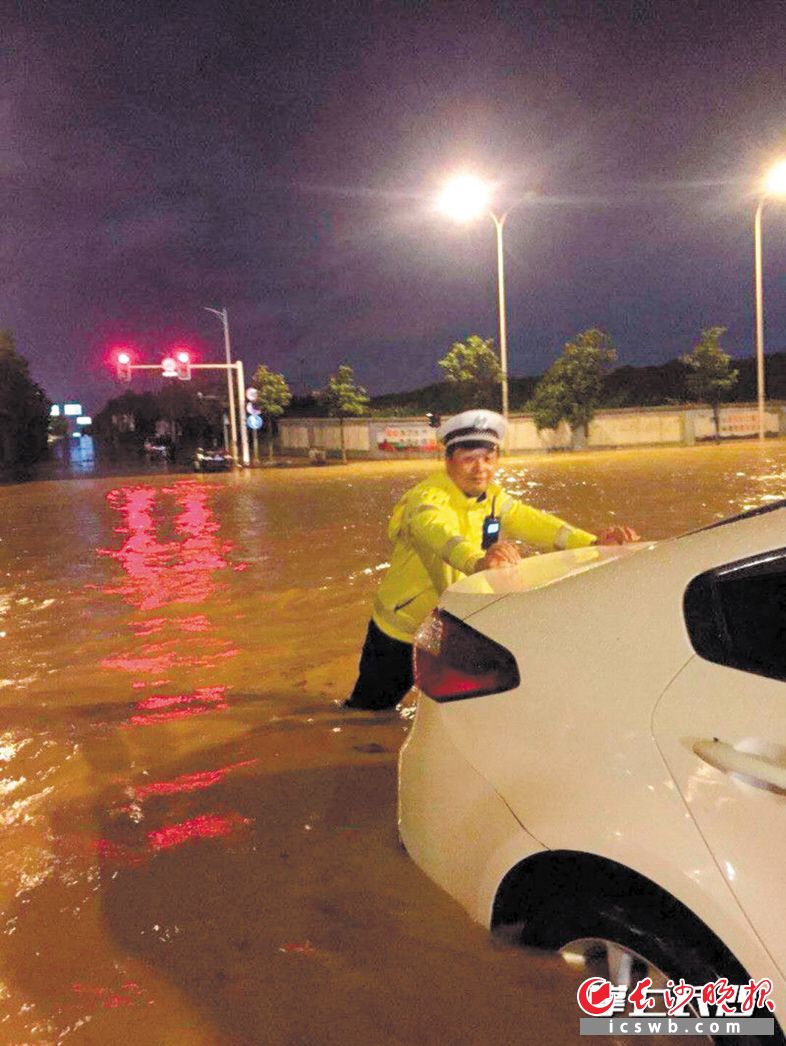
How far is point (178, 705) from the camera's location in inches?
217

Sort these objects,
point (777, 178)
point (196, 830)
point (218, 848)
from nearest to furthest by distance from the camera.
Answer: point (218, 848)
point (196, 830)
point (777, 178)

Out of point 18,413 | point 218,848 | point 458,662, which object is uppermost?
point 18,413

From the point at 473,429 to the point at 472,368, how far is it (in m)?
35.5

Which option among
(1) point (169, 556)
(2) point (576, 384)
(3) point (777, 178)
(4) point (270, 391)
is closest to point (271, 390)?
(4) point (270, 391)

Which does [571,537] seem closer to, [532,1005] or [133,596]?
[532,1005]

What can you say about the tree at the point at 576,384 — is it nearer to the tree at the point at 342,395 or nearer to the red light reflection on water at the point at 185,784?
the tree at the point at 342,395

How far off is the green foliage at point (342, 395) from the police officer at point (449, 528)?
4052 cm

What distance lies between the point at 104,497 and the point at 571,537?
2082cm

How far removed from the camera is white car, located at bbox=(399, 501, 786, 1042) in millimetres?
1830

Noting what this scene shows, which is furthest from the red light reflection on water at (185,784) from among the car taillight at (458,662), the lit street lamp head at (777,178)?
the lit street lamp head at (777,178)

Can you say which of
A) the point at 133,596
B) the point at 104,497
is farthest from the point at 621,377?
the point at 133,596

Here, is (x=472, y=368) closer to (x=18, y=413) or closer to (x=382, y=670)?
(x=18, y=413)

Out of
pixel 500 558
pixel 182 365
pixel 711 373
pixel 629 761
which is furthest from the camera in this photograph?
pixel 711 373

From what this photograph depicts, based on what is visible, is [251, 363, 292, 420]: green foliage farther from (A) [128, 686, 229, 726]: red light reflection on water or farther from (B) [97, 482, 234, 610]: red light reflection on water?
(A) [128, 686, 229, 726]: red light reflection on water
